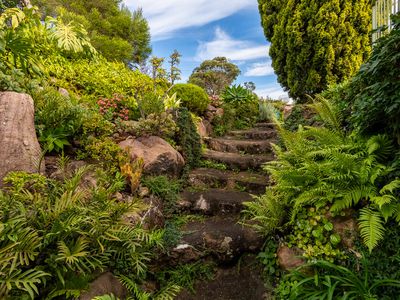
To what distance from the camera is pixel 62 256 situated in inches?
81.6

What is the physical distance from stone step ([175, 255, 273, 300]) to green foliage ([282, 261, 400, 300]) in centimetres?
43

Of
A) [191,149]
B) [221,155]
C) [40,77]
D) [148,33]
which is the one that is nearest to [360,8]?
[221,155]

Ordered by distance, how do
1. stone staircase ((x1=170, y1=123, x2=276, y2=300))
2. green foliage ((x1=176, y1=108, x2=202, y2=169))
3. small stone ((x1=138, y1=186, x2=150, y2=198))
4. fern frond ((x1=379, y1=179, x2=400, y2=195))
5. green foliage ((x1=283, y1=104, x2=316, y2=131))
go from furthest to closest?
green foliage ((x1=283, y1=104, x2=316, y2=131)), green foliage ((x1=176, y1=108, x2=202, y2=169)), small stone ((x1=138, y1=186, x2=150, y2=198)), stone staircase ((x1=170, y1=123, x2=276, y2=300)), fern frond ((x1=379, y1=179, x2=400, y2=195))

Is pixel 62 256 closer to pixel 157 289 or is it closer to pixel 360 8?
pixel 157 289

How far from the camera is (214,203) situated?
3.92 meters

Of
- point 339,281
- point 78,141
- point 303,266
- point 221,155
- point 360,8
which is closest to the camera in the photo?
point 339,281

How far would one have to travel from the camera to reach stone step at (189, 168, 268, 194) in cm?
434

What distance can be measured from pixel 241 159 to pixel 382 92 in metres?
2.82

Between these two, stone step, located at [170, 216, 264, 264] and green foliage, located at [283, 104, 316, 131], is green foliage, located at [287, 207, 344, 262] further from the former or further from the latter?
green foliage, located at [283, 104, 316, 131]

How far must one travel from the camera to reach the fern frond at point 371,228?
2.21 m

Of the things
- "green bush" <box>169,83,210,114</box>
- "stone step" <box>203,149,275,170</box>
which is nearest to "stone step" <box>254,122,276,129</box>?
"green bush" <box>169,83,210,114</box>

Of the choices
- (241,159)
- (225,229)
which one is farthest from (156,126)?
(225,229)

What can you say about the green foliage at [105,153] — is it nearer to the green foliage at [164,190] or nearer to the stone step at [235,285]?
the green foliage at [164,190]

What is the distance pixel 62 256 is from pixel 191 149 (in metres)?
3.10
